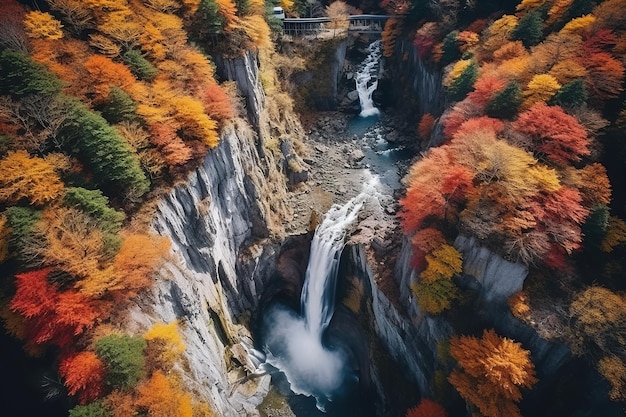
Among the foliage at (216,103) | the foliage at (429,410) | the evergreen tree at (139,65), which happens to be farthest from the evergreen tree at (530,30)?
the evergreen tree at (139,65)

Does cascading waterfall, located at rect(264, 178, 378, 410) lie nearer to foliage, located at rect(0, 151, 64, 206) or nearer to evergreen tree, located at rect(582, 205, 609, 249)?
evergreen tree, located at rect(582, 205, 609, 249)

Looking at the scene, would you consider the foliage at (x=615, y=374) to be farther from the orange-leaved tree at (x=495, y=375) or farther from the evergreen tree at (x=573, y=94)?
the evergreen tree at (x=573, y=94)

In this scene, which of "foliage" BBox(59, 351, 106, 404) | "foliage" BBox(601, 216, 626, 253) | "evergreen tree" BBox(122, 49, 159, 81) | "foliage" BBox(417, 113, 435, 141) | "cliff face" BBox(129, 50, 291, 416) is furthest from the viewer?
"foliage" BBox(417, 113, 435, 141)

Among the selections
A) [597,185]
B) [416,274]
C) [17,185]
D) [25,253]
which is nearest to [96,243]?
[25,253]

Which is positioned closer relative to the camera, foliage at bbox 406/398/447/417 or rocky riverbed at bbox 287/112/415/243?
foliage at bbox 406/398/447/417

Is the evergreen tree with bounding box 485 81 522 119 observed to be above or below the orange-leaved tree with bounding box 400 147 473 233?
above

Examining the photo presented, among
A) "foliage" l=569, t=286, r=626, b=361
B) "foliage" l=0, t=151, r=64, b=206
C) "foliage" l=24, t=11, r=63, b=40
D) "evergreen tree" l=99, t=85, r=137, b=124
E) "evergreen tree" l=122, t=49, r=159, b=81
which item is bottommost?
"foliage" l=569, t=286, r=626, b=361

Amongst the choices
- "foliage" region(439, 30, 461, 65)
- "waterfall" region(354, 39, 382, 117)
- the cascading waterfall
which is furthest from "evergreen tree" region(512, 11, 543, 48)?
"waterfall" region(354, 39, 382, 117)

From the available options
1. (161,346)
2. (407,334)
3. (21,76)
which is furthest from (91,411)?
(407,334)
